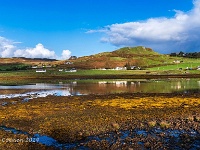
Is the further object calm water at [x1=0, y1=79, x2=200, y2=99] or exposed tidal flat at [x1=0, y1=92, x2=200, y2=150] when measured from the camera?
calm water at [x1=0, y1=79, x2=200, y2=99]

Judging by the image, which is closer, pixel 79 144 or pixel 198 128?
pixel 79 144

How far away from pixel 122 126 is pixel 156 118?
5.10 m

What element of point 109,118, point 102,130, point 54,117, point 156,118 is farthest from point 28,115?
point 156,118

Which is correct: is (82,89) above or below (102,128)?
below

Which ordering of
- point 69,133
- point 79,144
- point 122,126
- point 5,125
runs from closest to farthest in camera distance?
1. point 79,144
2. point 69,133
3. point 122,126
4. point 5,125

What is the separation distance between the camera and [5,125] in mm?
26719

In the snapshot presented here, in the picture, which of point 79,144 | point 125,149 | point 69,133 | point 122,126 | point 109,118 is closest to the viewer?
point 125,149

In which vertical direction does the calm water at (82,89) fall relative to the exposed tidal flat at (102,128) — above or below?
below

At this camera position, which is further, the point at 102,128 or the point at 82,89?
the point at 82,89

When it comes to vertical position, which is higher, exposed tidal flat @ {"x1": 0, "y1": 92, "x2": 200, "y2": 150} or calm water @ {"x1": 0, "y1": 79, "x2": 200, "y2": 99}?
exposed tidal flat @ {"x1": 0, "y1": 92, "x2": 200, "y2": 150}

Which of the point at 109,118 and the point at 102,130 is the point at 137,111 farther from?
the point at 102,130

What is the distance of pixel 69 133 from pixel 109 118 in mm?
6962

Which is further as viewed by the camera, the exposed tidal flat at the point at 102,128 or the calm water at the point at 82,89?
the calm water at the point at 82,89

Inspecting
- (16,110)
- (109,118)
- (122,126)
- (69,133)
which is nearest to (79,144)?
(69,133)
